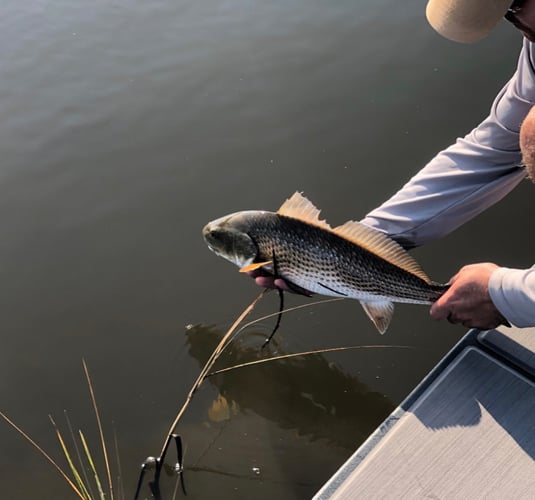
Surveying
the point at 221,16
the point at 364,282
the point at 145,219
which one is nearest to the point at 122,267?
the point at 145,219

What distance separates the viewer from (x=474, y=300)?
2.14m

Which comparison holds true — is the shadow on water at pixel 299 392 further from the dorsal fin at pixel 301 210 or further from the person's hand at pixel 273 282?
the dorsal fin at pixel 301 210

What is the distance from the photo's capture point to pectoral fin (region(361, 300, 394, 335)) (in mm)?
2621

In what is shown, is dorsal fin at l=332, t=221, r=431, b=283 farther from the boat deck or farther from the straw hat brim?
the straw hat brim

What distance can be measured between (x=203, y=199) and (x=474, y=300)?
2382 mm

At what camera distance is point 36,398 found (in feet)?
10.6

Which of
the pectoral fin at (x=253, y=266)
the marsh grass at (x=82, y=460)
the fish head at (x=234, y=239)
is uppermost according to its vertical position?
the fish head at (x=234, y=239)

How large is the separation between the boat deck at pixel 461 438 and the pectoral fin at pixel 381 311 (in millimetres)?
462

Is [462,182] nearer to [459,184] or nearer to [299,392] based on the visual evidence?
[459,184]

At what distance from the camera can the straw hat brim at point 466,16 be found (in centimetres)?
195

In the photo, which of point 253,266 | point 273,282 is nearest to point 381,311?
point 273,282

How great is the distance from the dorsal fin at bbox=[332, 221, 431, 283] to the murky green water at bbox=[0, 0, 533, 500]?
0.84 meters

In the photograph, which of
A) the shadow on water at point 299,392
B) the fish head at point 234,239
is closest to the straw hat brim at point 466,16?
the fish head at point 234,239

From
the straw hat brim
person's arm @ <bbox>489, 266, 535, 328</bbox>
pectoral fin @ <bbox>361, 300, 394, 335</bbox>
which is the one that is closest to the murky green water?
pectoral fin @ <bbox>361, 300, 394, 335</bbox>
